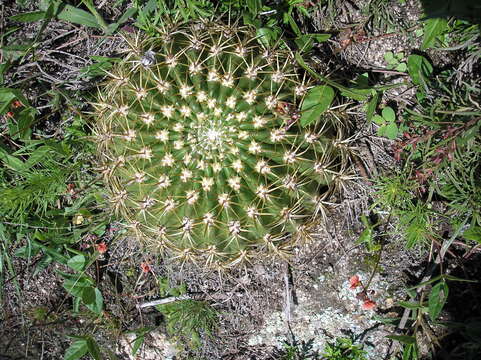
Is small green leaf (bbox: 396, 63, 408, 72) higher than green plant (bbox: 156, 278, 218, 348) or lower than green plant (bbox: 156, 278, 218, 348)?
higher

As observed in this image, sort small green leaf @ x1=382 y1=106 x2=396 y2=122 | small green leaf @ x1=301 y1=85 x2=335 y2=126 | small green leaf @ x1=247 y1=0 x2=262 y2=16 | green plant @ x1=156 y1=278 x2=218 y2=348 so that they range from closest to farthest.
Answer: small green leaf @ x1=301 y1=85 x2=335 y2=126 → small green leaf @ x1=247 y1=0 x2=262 y2=16 → small green leaf @ x1=382 y1=106 x2=396 y2=122 → green plant @ x1=156 y1=278 x2=218 y2=348

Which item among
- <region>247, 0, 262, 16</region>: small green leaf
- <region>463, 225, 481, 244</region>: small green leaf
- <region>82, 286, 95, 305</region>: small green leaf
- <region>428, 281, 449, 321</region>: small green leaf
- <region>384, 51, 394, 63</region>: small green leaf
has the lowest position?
<region>82, 286, 95, 305</region>: small green leaf

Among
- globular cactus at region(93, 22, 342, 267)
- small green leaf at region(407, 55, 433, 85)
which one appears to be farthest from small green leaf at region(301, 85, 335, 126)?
small green leaf at region(407, 55, 433, 85)

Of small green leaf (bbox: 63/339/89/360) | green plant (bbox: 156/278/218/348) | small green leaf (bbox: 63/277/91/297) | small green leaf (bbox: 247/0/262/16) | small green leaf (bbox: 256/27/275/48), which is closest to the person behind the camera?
small green leaf (bbox: 256/27/275/48)

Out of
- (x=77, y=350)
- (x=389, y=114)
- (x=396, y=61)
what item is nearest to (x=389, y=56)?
(x=396, y=61)

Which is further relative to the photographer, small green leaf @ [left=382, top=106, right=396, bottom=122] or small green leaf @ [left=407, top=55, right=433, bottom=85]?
small green leaf @ [left=382, top=106, right=396, bottom=122]

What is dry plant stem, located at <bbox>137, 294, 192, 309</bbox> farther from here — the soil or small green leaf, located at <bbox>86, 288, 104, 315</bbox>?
small green leaf, located at <bbox>86, 288, 104, 315</bbox>

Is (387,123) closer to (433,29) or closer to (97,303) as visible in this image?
(433,29)
